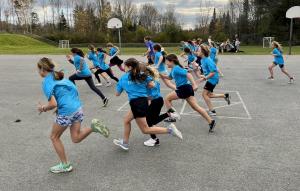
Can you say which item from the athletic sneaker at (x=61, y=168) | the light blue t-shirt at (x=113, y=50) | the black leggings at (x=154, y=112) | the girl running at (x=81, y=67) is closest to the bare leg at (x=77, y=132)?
the athletic sneaker at (x=61, y=168)

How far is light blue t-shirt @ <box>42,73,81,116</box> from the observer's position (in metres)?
4.84

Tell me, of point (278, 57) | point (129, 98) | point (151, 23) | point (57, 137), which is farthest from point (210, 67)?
point (151, 23)

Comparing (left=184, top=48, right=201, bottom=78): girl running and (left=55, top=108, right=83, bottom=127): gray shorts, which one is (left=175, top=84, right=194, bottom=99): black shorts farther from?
(left=184, top=48, right=201, bottom=78): girl running

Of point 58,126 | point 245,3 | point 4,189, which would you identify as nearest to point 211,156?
point 58,126

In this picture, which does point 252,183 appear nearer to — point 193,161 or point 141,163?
point 193,161

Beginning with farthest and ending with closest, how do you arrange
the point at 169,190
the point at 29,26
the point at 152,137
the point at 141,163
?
1. the point at 29,26
2. the point at 152,137
3. the point at 141,163
4. the point at 169,190

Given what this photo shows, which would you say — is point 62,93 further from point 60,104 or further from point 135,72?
point 135,72

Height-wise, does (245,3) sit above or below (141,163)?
above

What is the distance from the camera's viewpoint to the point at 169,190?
4.65 m

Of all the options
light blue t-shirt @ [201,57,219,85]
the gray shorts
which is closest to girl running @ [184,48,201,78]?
light blue t-shirt @ [201,57,219,85]

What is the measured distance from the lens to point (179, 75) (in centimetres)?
688

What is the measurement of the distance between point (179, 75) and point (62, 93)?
8.85ft

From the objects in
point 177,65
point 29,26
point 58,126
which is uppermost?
point 29,26

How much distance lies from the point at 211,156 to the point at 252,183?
111cm
